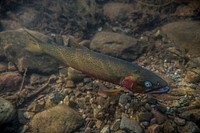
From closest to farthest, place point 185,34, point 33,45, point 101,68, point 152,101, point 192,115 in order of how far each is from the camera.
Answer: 1. point 192,115
2. point 101,68
3. point 152,101
4. point 33,45
5. point 185,34

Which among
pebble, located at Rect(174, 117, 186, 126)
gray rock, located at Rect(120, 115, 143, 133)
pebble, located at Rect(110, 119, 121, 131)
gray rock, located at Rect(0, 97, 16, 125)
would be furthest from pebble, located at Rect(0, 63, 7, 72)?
pebble, located at Rect(174, 117, 186, 126)

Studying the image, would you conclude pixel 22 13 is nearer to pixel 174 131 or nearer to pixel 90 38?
pixel 90 38

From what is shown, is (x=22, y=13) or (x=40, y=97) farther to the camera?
(x=22, y=13)

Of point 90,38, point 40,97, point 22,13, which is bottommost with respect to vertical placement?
point 40,97

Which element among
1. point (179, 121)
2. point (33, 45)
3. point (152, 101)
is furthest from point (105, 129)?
point (33, 45)

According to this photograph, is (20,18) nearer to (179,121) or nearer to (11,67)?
(11,67)

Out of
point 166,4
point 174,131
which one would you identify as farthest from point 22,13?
point 174,131
